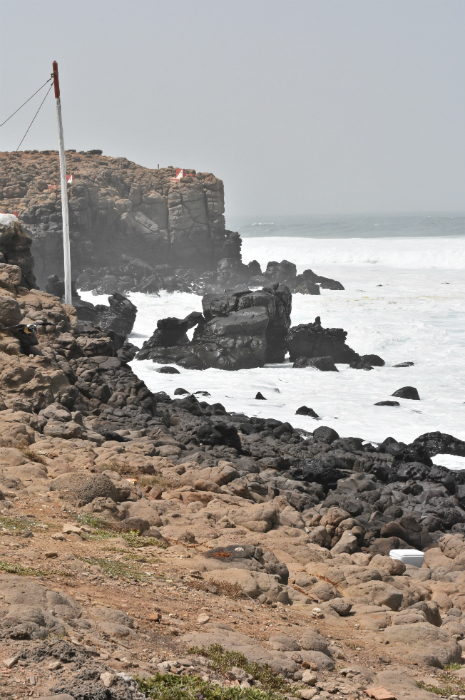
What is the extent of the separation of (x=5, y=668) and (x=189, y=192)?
6155 cm

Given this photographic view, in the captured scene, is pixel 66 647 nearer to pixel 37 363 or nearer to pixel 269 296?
pixel 37 363

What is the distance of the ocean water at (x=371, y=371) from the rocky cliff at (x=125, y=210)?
9.72 m

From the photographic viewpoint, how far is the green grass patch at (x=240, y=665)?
471 cm

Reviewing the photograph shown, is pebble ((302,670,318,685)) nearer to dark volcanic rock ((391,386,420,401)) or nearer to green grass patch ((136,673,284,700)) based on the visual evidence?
green grass patch ((136,673,284,700))

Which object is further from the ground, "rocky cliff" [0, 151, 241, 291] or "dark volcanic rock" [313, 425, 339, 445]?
"rocky cliff" [0, 151, 241, 291]

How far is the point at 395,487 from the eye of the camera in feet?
48.1

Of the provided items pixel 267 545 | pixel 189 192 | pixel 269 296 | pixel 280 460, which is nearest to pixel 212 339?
pixel 269 296

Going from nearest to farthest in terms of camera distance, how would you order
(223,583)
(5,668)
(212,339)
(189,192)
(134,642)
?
(5,668)
(134,642)
(223,583)
(212,339)
(189,192)

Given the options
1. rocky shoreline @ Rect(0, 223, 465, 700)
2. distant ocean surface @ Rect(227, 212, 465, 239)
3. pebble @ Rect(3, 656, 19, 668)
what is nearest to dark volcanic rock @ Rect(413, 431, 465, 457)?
rocky shoreline @ Rect(0, 223, 465, 700)

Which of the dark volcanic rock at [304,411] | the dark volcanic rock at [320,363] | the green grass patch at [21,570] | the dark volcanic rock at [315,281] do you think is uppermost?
the dark volcanic rock at [315,281]

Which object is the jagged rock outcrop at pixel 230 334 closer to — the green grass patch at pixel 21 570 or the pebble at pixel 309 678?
the green grass patch at pixel 21 570

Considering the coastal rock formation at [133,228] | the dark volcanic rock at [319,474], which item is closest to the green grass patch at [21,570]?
the dark volcanic rock at [319,474]

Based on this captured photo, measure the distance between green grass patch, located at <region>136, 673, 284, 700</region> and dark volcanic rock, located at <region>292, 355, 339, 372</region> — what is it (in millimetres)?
25541

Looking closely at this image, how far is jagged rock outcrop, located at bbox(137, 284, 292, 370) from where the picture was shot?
1230 inches
